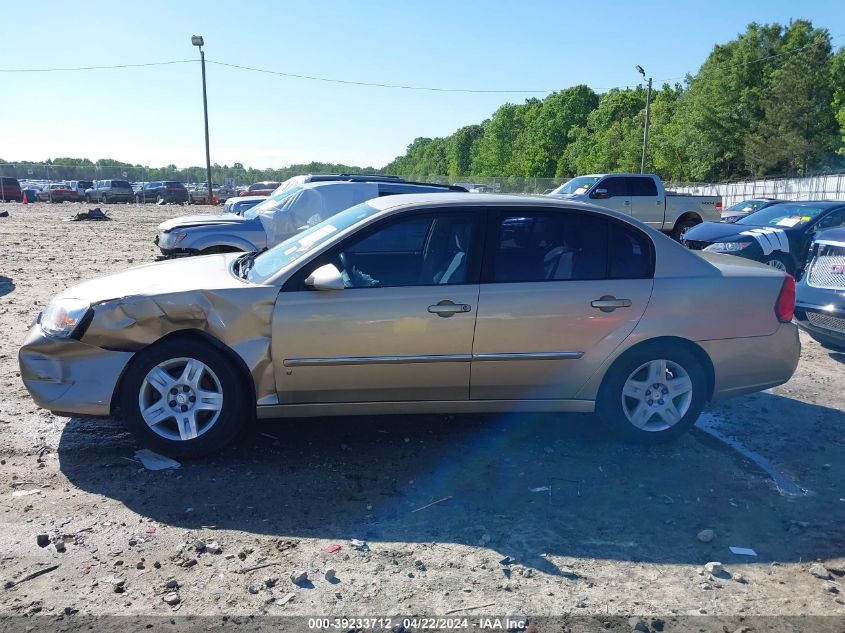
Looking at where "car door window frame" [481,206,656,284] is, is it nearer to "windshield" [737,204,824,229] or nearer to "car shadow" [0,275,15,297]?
"windshield" [737,204,824,229]

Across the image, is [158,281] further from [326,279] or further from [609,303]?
[609,303]

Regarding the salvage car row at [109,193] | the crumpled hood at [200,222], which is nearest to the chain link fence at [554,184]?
the salvage car row at [109,193]

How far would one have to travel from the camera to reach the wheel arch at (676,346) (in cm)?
467

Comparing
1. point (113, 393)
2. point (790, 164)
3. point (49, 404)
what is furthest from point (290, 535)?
point (790, 164)

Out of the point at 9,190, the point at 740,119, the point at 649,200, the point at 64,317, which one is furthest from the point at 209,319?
the point at 740,119

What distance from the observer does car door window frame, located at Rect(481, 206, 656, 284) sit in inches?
180

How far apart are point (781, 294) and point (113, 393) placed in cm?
455

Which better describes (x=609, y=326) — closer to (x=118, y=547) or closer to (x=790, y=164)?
(x=118, y=547)

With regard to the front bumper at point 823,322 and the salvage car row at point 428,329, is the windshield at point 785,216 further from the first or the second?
the salvage car row at point 428,329

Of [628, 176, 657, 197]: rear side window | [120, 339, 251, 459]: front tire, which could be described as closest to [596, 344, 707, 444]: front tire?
[120, 339, 251, 459]: front tire

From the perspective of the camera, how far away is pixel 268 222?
34.9 ft

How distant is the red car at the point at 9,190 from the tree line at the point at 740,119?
1969 inches

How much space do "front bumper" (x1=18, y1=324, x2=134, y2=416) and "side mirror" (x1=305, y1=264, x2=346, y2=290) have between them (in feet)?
3.99

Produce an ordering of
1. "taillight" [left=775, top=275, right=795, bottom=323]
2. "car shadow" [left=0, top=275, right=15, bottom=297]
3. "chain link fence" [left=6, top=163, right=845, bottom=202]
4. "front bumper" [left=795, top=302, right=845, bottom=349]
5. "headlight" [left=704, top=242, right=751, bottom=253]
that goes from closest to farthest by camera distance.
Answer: "taillight" [left=775, top=275, right=795, bottom=323] < "front bumper" [left=795, top=302, right=845, bottom=349] < "car shadow" [left=0, top=275, right=15, bottom=297] < "headlight" [left=704, top=242, right=751, bottom=253] < "chain link fence" [left=6, top=163, right=845, bottom=202]
